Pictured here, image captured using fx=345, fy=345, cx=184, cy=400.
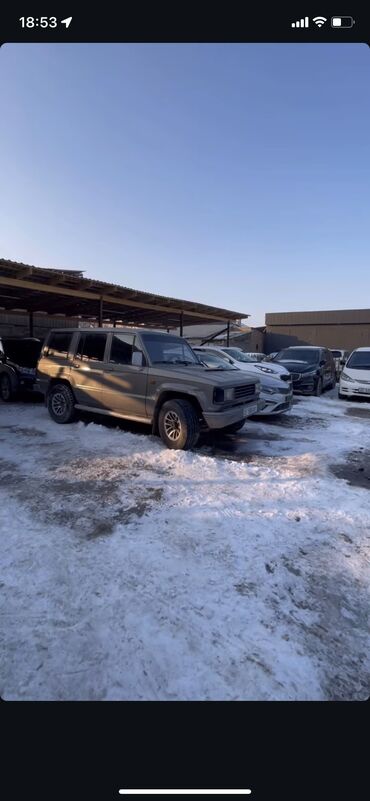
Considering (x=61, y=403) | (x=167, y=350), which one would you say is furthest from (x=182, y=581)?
(x=61, y=403)

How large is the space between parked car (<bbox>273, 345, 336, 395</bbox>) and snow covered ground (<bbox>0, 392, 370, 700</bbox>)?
25.1 ft

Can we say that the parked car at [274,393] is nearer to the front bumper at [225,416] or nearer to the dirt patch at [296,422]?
the dirt patch at [296,422]

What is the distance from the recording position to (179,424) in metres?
5.27

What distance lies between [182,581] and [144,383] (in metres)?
3.77

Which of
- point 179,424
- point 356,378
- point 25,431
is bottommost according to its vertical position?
point 25,431

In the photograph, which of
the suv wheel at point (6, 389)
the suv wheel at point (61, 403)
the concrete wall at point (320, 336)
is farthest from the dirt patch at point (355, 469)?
the concrete wall at point (320, 336)

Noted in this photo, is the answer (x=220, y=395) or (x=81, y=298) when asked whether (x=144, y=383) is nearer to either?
(x=220, y=395)

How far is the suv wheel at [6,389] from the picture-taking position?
966 cm

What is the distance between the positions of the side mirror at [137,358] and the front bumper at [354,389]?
8.07 metres

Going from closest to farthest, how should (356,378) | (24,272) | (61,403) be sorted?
(61,403), (24,272), (356,378)

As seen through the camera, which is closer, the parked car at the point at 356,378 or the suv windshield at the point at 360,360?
the parked car at the point at 356,378
